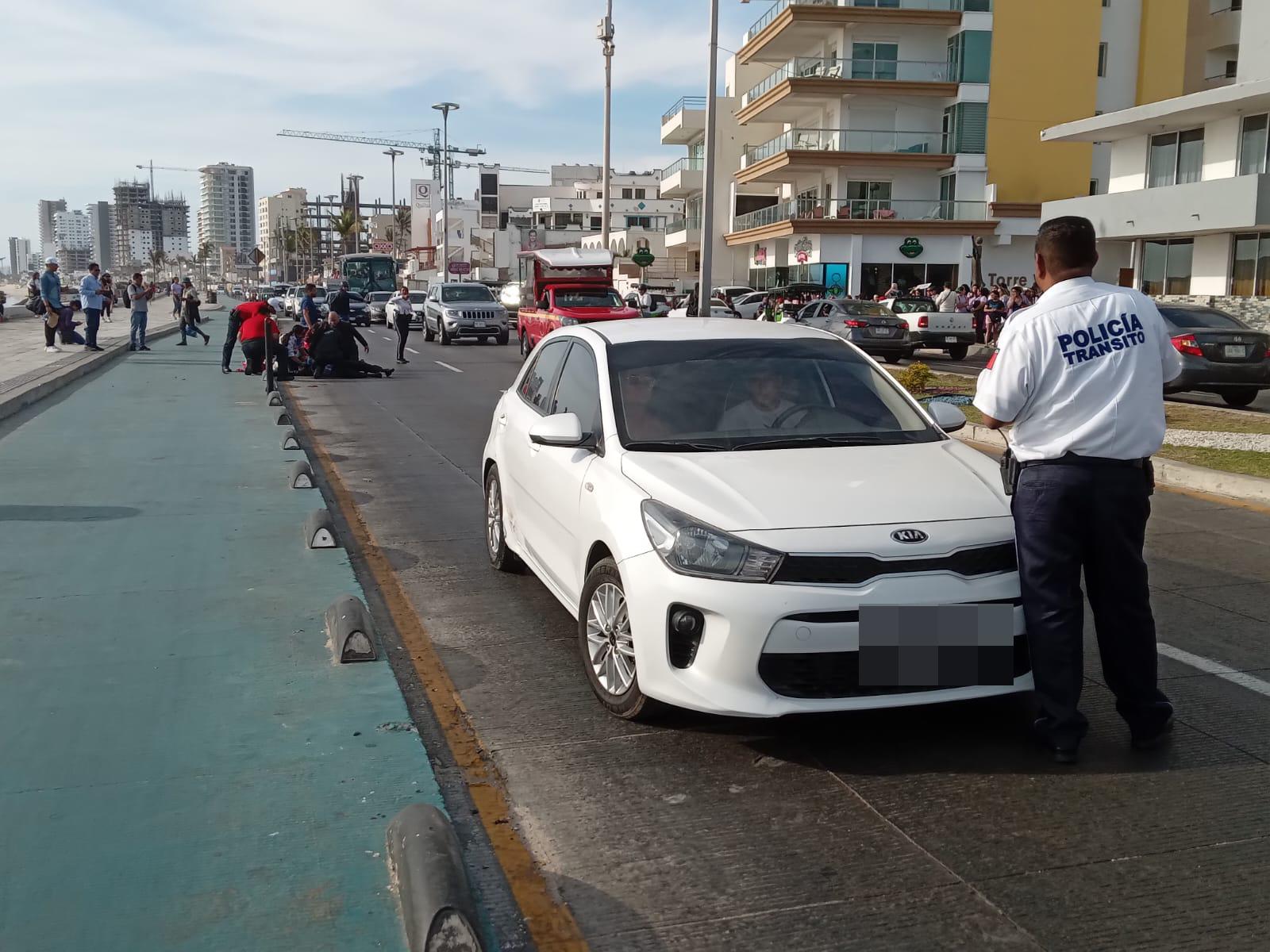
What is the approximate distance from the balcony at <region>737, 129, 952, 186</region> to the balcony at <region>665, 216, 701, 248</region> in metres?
13.9

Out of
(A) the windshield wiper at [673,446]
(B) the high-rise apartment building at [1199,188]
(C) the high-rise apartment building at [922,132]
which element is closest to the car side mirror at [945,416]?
(A) the windshield wiper at [673,446]

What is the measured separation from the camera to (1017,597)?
4.41m

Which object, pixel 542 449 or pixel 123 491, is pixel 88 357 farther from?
pixel 542 449

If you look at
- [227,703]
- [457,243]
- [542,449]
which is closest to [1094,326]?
[542,449]

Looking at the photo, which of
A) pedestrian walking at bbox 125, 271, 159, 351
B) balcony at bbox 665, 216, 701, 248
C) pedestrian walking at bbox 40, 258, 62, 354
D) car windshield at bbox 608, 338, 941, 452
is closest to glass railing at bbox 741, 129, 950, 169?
balcony at bbox 665, 216, 701, 248

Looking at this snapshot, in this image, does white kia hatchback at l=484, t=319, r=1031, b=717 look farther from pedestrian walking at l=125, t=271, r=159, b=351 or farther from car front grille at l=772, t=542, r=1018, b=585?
pedestrian walking at l=125, t=271, r=159, b=351

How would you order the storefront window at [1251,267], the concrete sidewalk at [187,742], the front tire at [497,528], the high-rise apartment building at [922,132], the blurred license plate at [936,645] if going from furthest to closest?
the high-rise apartment building at [922,132], the storefront window at [1251,267], the front tire at [497,528], the blurred license plate at [936,645], the concrete sidewalk at [187,742]

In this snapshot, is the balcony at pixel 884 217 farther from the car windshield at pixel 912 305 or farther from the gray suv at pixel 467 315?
the gray suv at pixel 467 315

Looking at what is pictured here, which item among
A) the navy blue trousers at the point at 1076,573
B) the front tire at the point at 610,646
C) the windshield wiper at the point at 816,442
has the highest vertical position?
the windshield wiper at the point at 816,442

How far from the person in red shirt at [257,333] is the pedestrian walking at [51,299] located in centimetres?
412

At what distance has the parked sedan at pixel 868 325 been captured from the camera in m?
28.0

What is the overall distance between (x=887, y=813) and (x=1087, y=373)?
167 centimetres

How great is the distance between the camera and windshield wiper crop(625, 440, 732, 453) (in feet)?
17.0

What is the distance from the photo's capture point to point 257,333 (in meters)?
21.8
